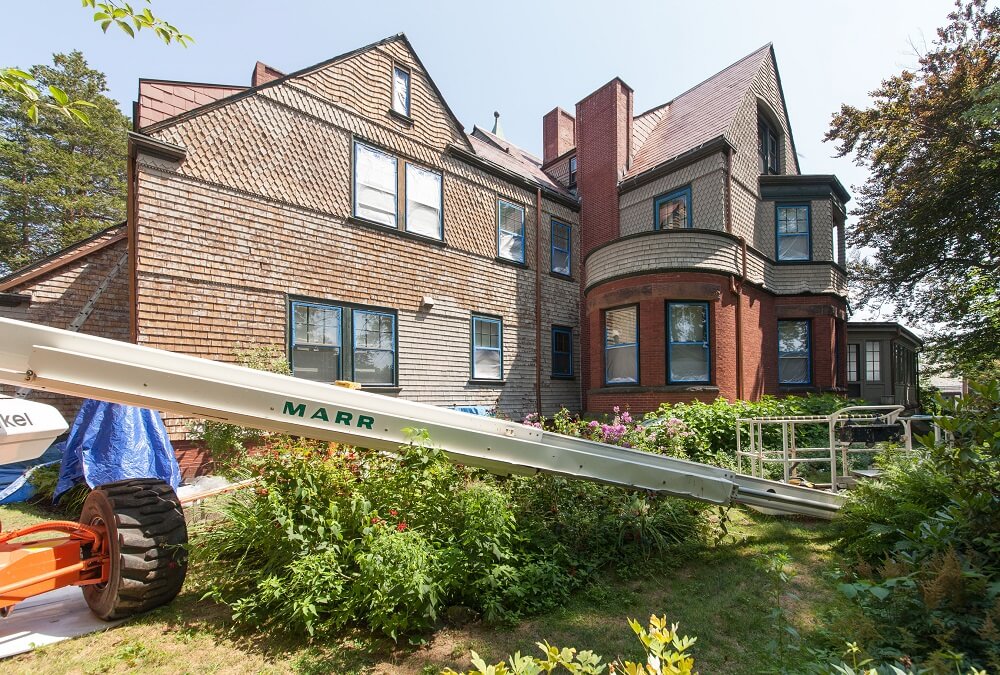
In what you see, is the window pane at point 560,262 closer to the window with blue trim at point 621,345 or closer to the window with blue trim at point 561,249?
the window with blue trim at point 561,249

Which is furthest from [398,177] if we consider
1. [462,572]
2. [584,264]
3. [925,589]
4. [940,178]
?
[940,178]

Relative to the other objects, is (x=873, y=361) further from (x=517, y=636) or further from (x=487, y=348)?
(x=517, y=636)

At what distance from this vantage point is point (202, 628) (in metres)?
3.85

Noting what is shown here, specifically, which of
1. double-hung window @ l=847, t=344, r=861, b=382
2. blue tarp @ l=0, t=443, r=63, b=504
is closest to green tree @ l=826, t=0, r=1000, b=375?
double-hung window @ l=847, t=344, r=861, b=382

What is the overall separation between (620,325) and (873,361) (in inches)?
555

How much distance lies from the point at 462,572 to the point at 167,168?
9.28 meters

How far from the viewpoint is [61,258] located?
454 inches

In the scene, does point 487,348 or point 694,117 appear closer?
point 487,348

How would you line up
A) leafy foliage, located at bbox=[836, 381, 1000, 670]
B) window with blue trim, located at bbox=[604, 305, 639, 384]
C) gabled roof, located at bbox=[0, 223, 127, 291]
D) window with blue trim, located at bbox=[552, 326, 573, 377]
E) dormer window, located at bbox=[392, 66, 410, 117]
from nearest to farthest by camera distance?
leafy foliage, located at bbox=[836, 381, 1000, 670]
gabled roof, located at bbox=[0, 223, 127, 291]
dormer window, located at bbox=[392, 66, 410, 117]
window with blue trim, located at bbox=[604, 305, 639, 384]
window with blue trim, located at bbox=[552, 326, 573, 377]

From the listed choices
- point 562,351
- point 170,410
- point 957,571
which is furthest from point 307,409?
point 562,351

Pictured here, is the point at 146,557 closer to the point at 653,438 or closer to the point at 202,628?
the point at 202,628

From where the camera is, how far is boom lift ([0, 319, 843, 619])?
9.87 feet

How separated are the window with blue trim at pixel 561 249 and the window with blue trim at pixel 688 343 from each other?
4672 mm

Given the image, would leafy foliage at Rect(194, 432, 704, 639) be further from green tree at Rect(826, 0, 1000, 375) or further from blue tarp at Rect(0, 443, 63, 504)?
green tree at Rect(826, 0, 1000, 375)
